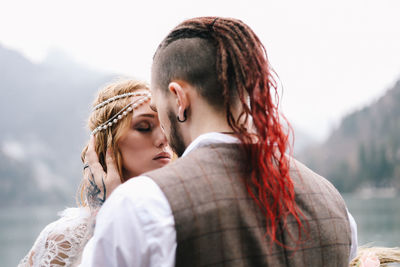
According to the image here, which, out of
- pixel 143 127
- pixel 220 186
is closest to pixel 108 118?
pixel 143 127

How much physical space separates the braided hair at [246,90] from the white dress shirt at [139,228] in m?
0.37

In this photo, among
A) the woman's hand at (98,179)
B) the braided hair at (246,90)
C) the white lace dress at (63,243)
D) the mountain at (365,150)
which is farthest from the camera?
the mountain at (365,150)

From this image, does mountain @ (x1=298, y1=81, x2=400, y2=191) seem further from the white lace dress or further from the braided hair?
the braided hair

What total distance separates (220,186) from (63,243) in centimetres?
222

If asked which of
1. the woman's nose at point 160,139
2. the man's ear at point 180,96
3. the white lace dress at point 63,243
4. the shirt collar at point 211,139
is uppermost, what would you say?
the man's ear at point 180,96

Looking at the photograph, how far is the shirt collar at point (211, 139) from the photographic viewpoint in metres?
1.84

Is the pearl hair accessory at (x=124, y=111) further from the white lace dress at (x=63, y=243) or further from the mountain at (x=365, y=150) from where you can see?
the mountain at (x=365, y=150)

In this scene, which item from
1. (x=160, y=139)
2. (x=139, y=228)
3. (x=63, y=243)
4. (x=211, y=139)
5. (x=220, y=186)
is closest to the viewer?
(x=139, y=228)

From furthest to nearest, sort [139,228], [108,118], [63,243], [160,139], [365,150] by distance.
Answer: [365,150] < [108,118] < [160,139] < [63,243] < [139,228]

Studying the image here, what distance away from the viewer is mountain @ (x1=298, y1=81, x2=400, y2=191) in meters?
133

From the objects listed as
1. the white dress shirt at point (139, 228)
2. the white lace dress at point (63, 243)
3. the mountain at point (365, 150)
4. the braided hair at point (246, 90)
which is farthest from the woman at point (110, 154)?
the mountain at point (365, 150)

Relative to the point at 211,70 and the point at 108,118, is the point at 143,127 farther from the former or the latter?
the point at 211,70

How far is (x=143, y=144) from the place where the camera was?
379cm

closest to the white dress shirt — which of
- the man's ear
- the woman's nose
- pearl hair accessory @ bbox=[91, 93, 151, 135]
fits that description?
the man's ear
